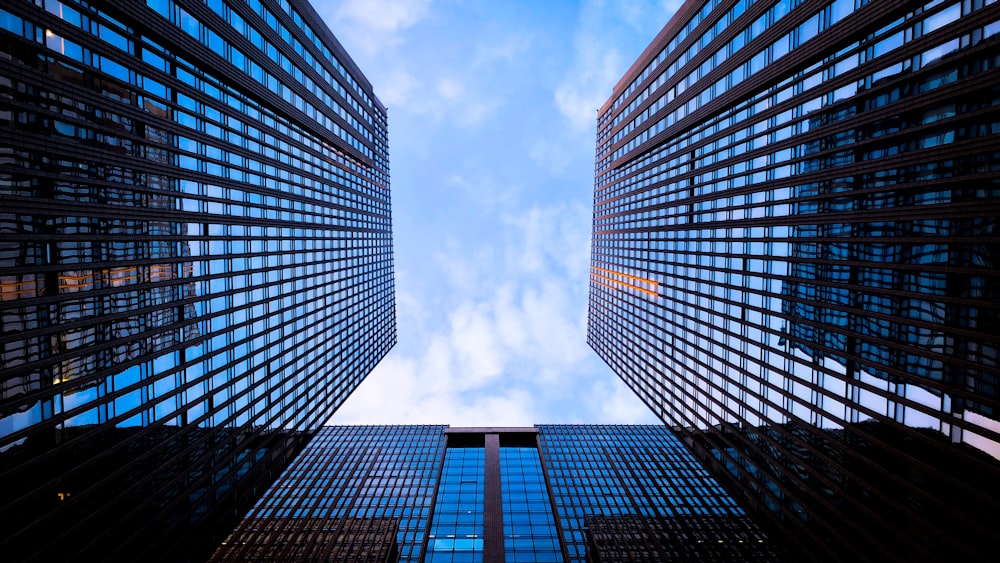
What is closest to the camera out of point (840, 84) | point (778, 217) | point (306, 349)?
point (840, 84)

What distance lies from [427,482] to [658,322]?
135 feet

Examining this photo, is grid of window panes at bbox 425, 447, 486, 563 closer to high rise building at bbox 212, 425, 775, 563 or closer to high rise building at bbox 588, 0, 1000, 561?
high rise building at bbox 212, 425, 775, 563

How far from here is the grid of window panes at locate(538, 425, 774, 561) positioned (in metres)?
48.3

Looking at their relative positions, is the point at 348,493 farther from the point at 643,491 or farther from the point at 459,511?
the point at 643,491

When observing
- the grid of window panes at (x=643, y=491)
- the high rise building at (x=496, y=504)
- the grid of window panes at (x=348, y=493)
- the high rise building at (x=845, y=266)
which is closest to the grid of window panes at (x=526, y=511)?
the high rise building at (x=496, y=504)

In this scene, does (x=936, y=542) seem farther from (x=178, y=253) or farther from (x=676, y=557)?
(x=178, y=253)

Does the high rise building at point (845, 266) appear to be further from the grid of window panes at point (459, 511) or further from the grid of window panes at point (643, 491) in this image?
the grid of window panes at point (459, 511)

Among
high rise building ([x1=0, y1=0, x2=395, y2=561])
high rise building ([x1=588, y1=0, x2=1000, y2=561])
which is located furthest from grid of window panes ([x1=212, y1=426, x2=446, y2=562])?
high rise building ([x1=588, y1=0, x2=1000, y2=561])

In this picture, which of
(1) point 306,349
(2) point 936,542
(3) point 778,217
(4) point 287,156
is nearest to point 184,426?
(1) point 306,349

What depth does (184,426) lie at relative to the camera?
2872cm

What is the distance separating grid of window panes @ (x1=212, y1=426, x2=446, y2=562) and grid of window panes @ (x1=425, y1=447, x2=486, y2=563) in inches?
56.3

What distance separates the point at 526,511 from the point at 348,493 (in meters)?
25.4

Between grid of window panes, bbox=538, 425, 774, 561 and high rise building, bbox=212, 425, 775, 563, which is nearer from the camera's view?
high rise building, bbox=212, 425, 775, 563

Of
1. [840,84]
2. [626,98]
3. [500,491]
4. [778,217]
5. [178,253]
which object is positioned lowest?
[500,491]
